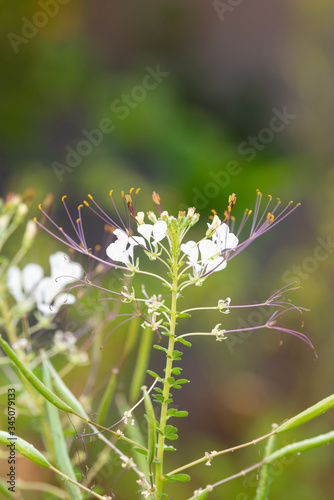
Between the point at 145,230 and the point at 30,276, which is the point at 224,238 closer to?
the point at 145,230

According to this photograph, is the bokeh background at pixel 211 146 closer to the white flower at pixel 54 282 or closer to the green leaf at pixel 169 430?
the white flower at pixel 54 282

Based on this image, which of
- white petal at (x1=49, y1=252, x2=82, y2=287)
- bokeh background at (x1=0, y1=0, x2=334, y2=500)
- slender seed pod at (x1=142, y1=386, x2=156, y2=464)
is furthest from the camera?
bokeh background at (x1=0, y1=0, x2=334, y2=500)

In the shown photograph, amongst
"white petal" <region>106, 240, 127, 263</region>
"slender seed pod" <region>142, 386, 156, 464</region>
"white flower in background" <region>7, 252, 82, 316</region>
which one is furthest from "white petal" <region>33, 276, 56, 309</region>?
"slender seed pod" <region>142, 386, 156, 464</region>

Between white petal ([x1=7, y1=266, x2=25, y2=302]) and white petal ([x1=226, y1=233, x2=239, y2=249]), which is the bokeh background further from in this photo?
white petal ([x1=226, y1=233, x2=239, y2=249])

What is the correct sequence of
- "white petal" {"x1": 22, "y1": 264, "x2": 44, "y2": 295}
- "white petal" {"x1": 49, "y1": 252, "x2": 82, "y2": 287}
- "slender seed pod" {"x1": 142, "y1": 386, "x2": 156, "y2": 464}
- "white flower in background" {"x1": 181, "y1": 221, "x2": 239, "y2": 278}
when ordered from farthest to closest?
"white petal" {"x1": 22, "y1": 264, "x2": 44, "y2": 295}
"white petal" {"x1": 49, "y1": 252, "x2": 82, "y2": 287}
"white flower in background" {"x1": 181, "y1": 221, "x2": 239, "y2": 278}
"slender seed pod" {"x1": 142, "y1": 386, "x2": 156, "y2": 464}

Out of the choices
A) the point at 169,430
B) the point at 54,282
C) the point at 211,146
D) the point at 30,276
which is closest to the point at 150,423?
the point at 169,430

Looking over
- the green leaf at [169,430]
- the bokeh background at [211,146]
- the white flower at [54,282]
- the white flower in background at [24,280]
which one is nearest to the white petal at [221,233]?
the green leaf at [169,430]
